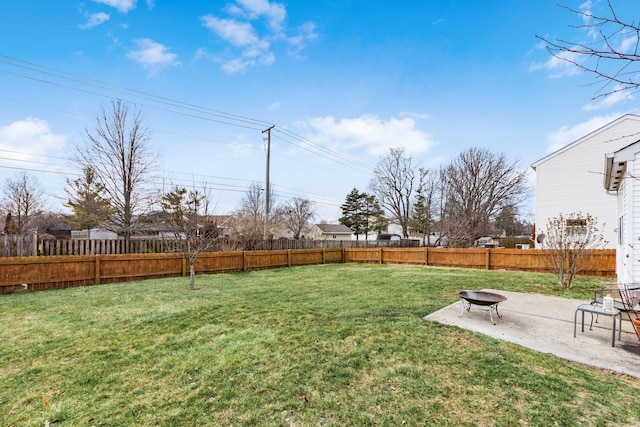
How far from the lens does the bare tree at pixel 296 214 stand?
40.7 meters

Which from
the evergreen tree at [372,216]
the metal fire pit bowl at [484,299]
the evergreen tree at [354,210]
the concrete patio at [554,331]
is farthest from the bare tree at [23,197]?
the evergreen tree at [372,216]

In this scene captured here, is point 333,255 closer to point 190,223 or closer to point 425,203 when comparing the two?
point 190,223

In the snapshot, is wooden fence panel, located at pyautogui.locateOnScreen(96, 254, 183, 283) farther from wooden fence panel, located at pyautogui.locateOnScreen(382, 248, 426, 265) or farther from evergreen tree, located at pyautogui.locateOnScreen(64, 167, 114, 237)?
wooden fence panel, located at pyautogui.locateOnScreen(382, 248, 426, 265)

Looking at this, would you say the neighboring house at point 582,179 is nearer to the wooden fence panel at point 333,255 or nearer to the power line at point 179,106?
the wooden fence panel at point 333,255

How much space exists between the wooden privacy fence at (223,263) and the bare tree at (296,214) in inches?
895

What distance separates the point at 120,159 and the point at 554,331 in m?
17.0

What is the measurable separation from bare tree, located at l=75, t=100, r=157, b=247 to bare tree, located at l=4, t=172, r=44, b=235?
20.1m

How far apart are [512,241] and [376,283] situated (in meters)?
29.6

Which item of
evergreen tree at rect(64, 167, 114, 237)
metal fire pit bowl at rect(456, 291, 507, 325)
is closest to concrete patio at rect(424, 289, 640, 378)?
metal fire pit bowl at rect(456, 291, 507, 325)

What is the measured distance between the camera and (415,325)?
16.3ft

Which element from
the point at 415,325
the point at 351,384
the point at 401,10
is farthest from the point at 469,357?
the point at 401,10

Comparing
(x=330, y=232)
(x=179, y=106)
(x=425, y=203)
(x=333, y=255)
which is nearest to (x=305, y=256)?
(x=333, y=255)

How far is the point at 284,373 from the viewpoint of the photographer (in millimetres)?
3541

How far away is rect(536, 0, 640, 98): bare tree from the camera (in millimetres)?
1600
